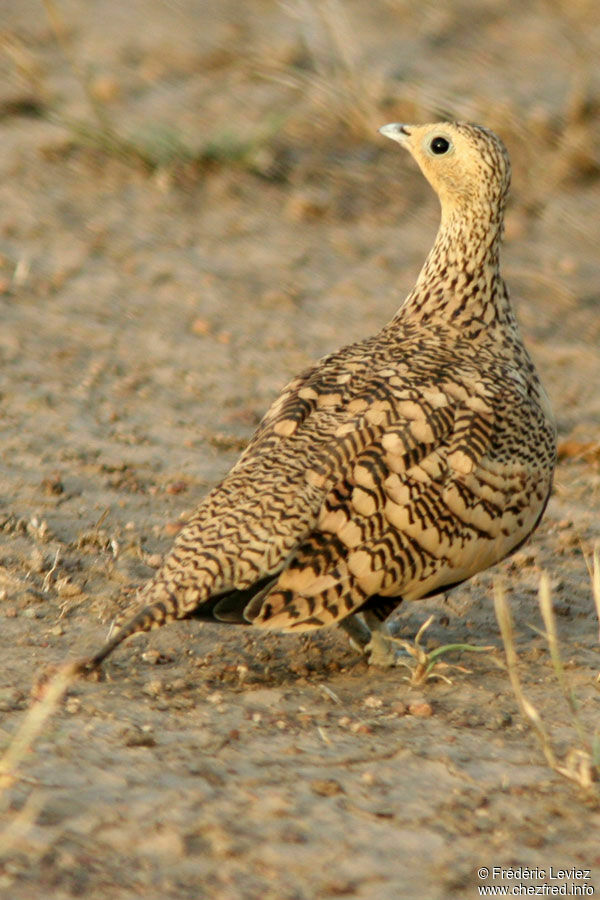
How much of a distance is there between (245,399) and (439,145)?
1.82 metres

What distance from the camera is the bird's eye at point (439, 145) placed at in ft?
15.8

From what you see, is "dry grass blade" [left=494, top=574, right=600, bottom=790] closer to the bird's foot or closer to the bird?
the bird

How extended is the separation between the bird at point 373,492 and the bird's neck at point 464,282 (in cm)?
2

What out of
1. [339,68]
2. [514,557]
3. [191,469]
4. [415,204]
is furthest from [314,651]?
[339,68]

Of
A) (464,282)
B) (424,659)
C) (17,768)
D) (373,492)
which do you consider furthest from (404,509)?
(17,768)

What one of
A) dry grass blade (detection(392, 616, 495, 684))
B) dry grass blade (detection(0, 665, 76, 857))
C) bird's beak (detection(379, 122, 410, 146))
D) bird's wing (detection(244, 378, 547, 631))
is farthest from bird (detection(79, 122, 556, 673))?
bird's beak (detection(379, 122, 410, 146))

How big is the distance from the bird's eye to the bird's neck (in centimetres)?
21

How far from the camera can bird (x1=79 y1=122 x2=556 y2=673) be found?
3.82 meters

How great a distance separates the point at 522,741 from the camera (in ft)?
12.5

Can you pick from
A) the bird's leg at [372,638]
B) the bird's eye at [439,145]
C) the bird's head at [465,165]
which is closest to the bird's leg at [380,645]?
the bird's leg at [372,638]

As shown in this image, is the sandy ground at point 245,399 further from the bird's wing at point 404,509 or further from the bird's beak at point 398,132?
the bird's beak at point 398,132

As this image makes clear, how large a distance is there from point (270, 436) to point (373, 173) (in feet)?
14.8

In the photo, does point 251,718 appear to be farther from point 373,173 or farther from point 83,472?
point 373,173

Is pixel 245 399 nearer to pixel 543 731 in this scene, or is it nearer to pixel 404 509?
pixel 404 509
